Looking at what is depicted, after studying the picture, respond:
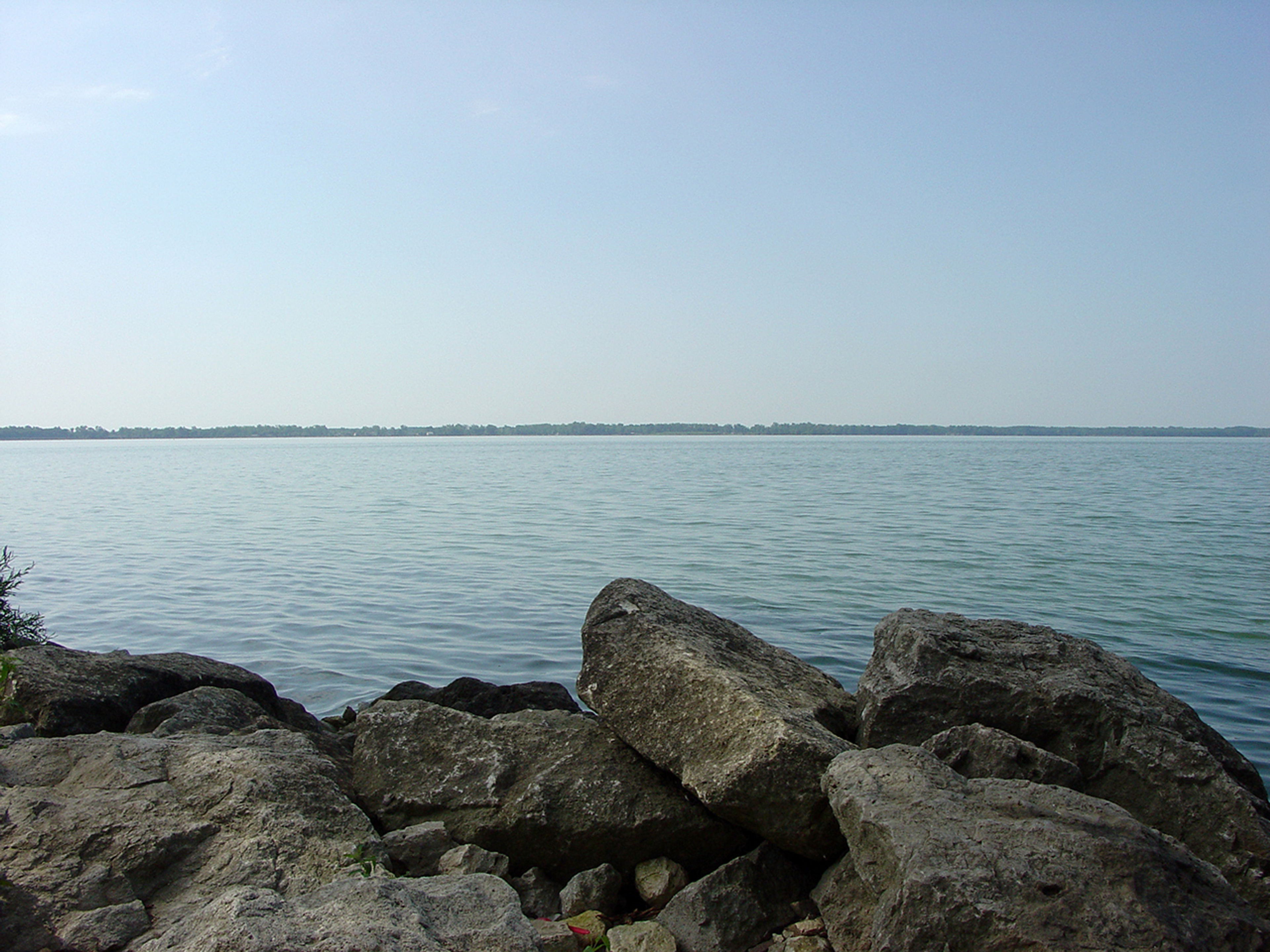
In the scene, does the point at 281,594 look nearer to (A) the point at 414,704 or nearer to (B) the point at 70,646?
(B) the point at 70,646

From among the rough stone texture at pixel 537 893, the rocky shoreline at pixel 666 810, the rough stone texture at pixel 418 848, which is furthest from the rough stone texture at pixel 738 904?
the rough stone texture at pixel 418 848

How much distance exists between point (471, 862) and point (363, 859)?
2.40 feet

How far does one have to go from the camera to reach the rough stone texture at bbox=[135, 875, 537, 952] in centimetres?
321

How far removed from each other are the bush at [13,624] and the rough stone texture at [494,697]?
15.8 ft

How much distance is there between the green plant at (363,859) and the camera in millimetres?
4336

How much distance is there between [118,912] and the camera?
12.3ft

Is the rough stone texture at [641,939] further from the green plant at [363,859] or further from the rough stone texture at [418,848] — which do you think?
the green plant at [363,859]

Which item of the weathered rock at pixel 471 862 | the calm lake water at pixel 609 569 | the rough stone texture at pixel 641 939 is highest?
the weathered rock at pixel 471 862

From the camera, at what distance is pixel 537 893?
5125mm

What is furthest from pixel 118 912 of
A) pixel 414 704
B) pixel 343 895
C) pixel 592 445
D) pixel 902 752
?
pixel 592 445

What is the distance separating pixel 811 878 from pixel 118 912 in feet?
11.2

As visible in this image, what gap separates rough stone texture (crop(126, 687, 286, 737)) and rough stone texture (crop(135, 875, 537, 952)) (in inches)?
122

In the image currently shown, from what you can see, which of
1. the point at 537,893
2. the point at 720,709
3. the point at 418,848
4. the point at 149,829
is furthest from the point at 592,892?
the point at 149,829

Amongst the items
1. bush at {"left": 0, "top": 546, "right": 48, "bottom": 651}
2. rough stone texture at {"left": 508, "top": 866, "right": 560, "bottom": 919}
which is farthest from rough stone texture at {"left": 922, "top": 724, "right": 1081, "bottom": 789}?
bush at {"left": 0, "top": 546, "right": 48, "bottom": 651}
